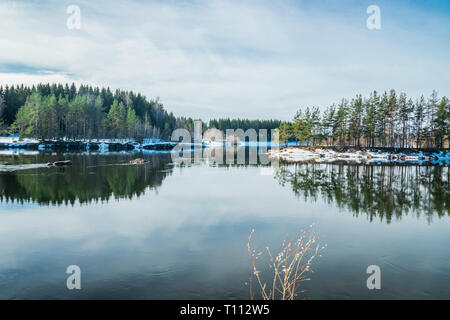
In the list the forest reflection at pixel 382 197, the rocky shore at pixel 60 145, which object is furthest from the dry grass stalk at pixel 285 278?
the rocky shore at pixel 60 145

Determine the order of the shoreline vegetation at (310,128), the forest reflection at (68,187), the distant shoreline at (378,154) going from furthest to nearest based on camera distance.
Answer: the shoreline vegetation at (310,128) → the distant shoreline at (378,154) → the forest reflection at (68,187)

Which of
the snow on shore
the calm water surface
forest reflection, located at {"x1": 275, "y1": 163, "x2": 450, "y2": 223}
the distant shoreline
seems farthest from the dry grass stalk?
the snow on shore

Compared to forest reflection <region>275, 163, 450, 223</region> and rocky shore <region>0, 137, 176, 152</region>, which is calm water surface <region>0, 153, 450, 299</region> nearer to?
forest reflection <region>275, 163, 450, 223</region>

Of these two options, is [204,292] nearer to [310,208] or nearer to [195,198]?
[310,208]

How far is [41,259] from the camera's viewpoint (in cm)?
1070

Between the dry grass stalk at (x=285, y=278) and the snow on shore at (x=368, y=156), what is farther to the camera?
the snow on shore at (x=368, y=156)

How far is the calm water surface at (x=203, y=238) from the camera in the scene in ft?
28.5

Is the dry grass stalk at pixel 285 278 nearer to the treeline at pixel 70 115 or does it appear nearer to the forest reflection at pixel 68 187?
the forest reflection at pixel 68 187

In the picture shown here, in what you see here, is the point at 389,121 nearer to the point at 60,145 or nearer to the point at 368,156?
the point at 368,156

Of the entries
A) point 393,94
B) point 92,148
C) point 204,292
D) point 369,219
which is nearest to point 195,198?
point 369,219

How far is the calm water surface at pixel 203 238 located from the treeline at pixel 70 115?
8687 cm

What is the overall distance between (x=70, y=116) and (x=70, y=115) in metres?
0.43

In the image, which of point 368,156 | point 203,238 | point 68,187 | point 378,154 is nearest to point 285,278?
point 203,238

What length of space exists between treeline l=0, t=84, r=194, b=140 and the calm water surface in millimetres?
86866
